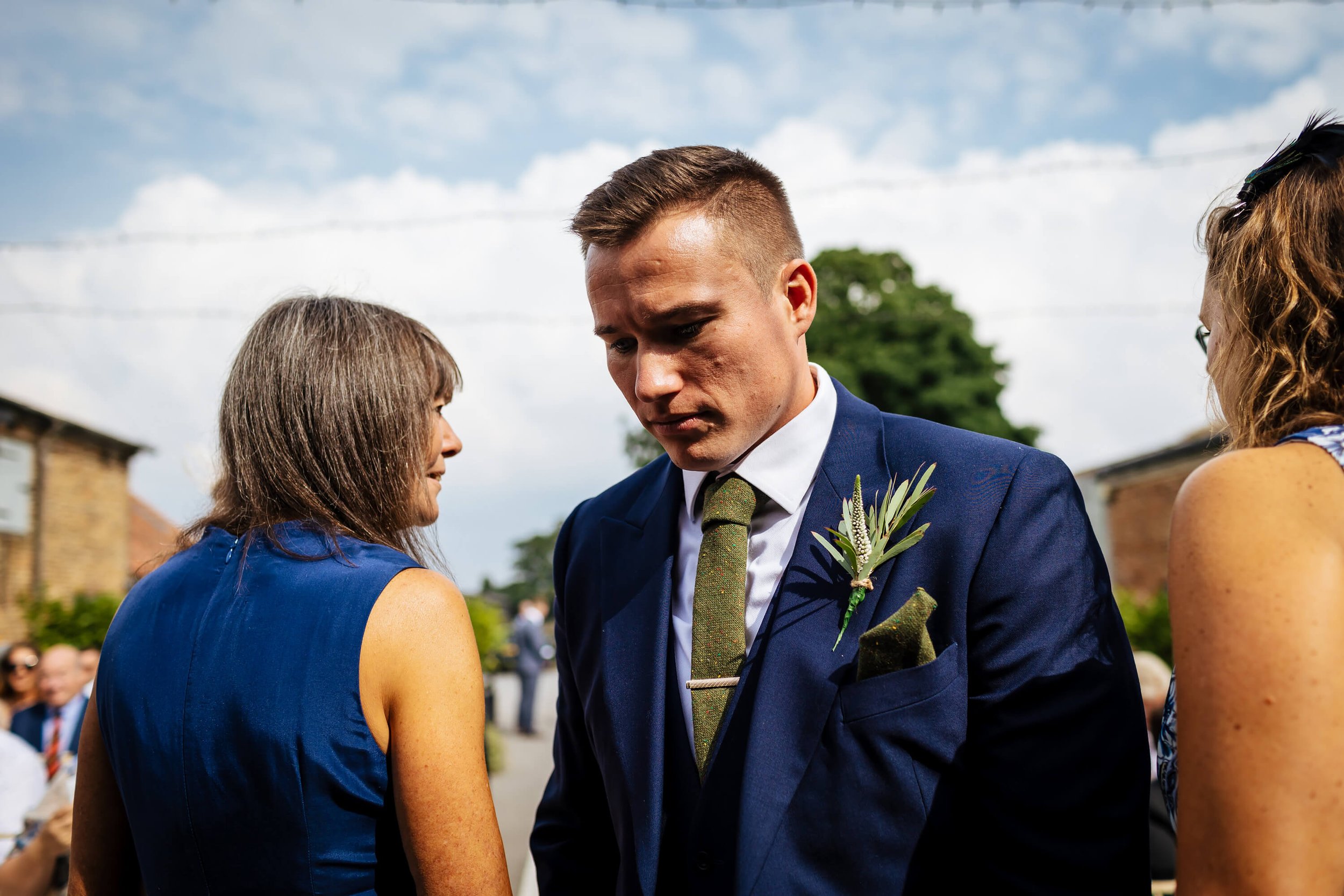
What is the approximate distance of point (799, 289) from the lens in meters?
2.29

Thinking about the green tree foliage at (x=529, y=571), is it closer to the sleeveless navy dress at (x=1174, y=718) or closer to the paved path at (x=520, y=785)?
the paved path at (x=520, y=785)

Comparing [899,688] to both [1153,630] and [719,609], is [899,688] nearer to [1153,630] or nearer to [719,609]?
[719,609]

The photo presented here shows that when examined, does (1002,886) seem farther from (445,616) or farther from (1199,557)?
(445,616)

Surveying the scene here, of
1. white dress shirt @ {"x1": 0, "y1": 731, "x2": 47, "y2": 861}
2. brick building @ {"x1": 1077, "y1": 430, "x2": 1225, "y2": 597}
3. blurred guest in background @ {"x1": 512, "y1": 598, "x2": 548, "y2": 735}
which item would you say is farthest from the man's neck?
brick building @ {"x1": 1077, "y1": 430, "x2": 1225, "y2": 597}

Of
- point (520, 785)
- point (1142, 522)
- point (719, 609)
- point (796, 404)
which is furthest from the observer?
point (1142, 522)

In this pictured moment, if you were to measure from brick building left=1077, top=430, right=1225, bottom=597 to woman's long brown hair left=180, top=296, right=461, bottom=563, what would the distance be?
68.6ft

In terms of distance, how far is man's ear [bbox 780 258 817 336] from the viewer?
228 centimetres

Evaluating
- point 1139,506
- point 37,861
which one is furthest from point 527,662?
point 1139,506

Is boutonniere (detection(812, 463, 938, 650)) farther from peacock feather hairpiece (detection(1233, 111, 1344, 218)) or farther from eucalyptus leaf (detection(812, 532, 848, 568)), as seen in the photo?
peacock feather hairpiece (detection(1233, 111, 1344, 218))

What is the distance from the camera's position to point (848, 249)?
30984mm

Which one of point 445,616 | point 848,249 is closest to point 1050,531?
point 445,616

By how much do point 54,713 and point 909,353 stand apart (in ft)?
79.0

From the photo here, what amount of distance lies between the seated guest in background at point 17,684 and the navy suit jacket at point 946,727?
6.67m

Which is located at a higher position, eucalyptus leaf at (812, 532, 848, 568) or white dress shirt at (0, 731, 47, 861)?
eucalyptus leaf at (812, 532, 848, 568)
